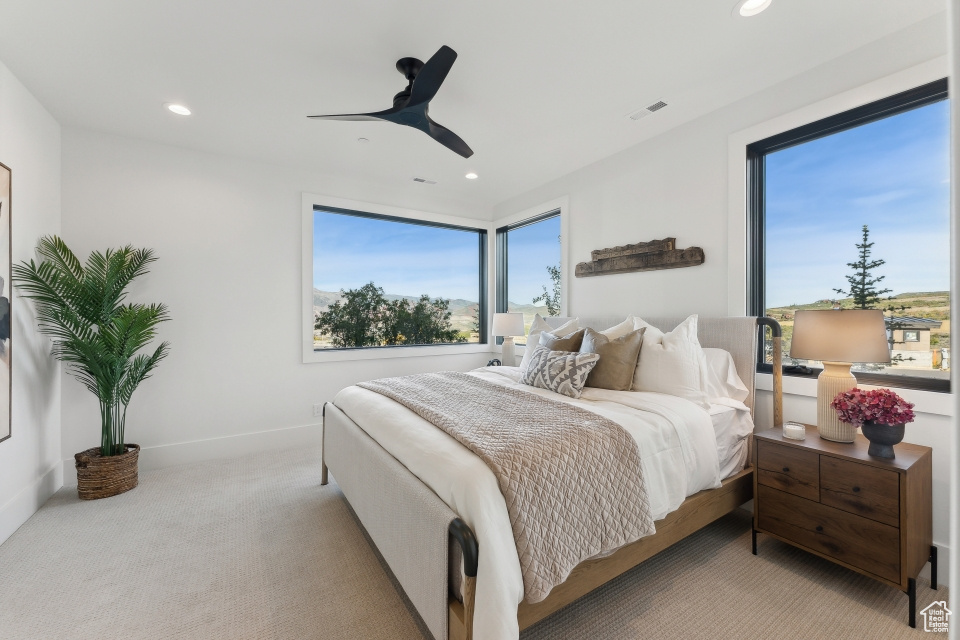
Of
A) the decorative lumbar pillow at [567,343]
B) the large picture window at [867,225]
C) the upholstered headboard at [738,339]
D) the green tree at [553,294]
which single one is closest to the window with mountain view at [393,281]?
the green tree at [553,294]

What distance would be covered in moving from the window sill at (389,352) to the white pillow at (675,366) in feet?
8.53

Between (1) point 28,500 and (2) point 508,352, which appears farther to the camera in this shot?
(2) point 508,352

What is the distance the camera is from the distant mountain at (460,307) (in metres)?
4.09

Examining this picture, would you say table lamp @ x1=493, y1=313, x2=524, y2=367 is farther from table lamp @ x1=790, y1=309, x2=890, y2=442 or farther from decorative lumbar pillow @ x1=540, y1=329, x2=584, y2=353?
table lamp @ x1=790, y1=309, x2=890, y2=442

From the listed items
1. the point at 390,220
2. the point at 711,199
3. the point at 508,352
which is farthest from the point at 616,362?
the point at 390,220

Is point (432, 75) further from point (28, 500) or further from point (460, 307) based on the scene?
point (28, 500)

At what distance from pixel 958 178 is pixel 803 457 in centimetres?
229

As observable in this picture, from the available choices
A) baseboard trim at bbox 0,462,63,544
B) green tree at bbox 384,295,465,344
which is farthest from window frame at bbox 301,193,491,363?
baseboard trim at bbox 0,462,63,544

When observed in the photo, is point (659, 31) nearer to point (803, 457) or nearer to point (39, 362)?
point (803, 457)

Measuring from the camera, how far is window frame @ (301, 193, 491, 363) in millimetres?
3812

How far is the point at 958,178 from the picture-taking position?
17cm

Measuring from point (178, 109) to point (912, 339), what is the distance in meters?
4.59

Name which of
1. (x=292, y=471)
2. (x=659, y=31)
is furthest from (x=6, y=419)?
(x=659, y=31)

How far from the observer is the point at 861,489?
1689mm
